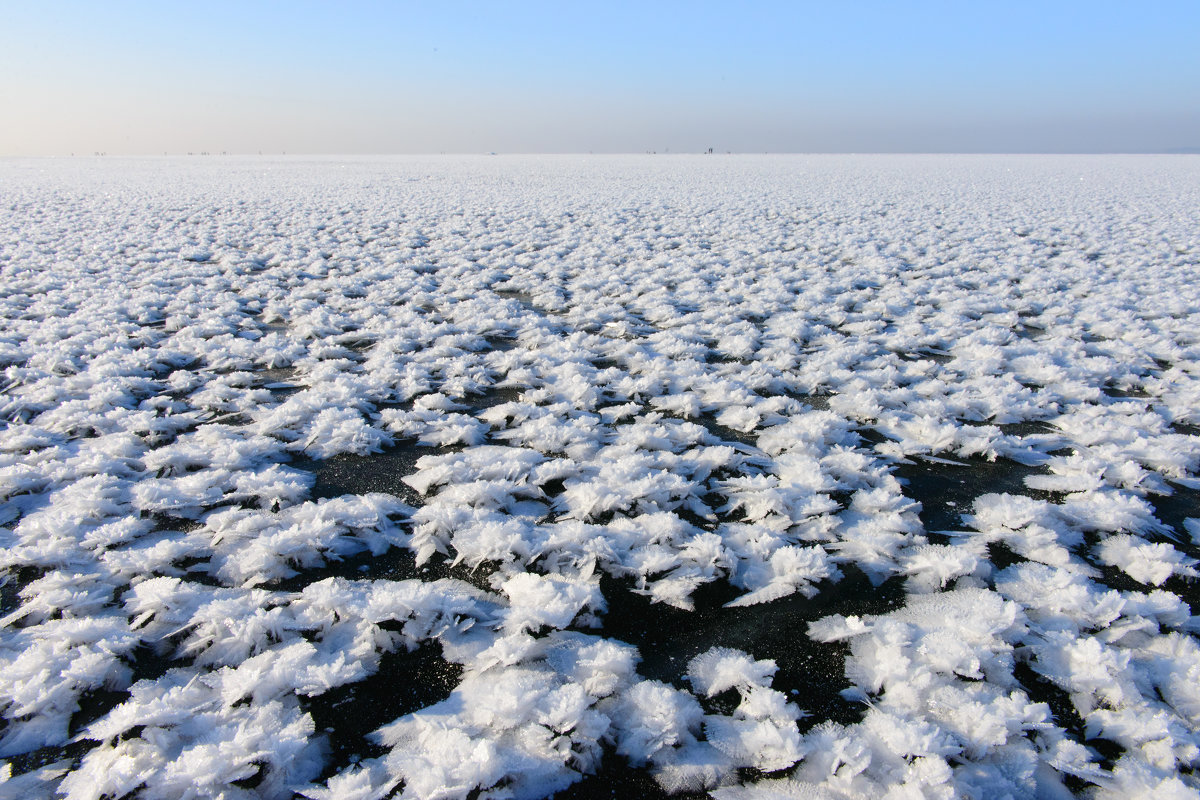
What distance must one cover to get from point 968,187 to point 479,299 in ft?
69.9

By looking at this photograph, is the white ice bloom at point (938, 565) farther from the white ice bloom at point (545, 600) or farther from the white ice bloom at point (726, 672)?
the white ice bloom at point (545, 600)

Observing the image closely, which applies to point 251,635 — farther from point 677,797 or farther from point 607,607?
point 677,797

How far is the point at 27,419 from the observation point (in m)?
3.94

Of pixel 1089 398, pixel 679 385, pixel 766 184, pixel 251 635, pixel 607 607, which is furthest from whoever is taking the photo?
pixel 766 184

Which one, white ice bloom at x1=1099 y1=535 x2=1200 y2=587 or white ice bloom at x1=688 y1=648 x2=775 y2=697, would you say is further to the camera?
white ice bloom at x1=1099 y1=535 x2=1200 y2=587

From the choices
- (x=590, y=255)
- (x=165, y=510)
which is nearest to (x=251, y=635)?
(x=165, y=510)

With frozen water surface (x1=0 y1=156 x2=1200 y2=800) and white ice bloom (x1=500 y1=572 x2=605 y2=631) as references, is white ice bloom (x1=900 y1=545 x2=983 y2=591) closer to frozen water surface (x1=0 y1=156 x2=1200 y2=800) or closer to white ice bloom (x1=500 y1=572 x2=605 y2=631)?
frozen water surface (x1=0 y1=156 x2=1200 y2=800)

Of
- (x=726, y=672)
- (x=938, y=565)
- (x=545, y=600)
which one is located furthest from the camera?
(x=938, y=565)

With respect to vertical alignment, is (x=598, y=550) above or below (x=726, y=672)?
above

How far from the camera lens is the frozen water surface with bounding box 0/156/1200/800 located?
1821 millimetres

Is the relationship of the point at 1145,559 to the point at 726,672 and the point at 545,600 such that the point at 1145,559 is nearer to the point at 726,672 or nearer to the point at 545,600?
the point at 726,672

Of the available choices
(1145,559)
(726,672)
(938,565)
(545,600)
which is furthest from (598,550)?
(1145,559)

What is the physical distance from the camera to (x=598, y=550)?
2.64 m

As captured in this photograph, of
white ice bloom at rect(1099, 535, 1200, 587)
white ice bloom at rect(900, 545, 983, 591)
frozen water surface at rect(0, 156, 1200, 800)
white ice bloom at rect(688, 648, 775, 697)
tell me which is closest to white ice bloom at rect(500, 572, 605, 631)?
frozen water surface at rect(0, 156, 1200, 800)
